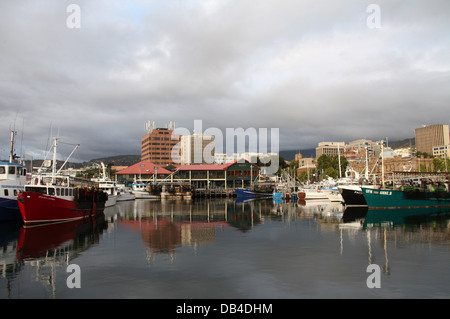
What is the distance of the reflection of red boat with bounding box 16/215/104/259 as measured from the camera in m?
20.5

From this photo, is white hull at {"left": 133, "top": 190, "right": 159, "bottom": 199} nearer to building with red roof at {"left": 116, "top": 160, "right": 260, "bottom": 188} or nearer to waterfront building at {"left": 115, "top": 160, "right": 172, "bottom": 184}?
building with red roof at {"left": 116, "top": 160, "right": 260, "bottom": 188}

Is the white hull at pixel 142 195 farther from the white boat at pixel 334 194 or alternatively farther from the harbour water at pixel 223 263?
the harbour water at pixel 223 263

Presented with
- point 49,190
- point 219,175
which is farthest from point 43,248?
point 219,175

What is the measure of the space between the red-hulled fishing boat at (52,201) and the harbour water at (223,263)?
232 cm

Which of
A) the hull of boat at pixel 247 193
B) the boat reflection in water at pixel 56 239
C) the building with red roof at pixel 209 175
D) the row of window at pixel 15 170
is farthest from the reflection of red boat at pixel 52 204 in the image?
the building with red roof at pixel 209 175

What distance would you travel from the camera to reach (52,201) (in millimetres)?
32938

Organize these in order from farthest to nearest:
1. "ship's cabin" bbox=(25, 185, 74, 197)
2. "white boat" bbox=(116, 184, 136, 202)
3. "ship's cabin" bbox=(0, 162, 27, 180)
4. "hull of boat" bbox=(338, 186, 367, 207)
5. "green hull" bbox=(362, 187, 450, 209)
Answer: "white boat" bbox=(116, 184, 136, 202), "hull of boat" bbox=(338, 186, 367, 207), "green hull" bbox=(362, 187, 450, 209), "ship's cabin" bbox=(0, 162, 27, 180), "ship's cabin" bbox=(25, 185, 74, 197)

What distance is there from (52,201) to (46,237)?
28.2 feet

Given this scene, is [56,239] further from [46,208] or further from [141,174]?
[141,174]

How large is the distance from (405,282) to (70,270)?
15569 mm

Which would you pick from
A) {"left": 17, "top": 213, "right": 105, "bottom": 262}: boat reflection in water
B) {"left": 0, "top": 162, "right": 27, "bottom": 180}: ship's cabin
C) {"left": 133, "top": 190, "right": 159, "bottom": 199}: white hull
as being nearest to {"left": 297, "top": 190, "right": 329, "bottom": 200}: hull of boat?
{"left": 133, "top": 190, "right": 159, "bottom": 199}: white hull

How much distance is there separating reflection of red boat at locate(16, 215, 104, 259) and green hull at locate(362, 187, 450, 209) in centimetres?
3989
